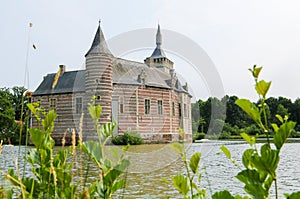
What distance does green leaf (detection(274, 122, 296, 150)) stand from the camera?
610 mm

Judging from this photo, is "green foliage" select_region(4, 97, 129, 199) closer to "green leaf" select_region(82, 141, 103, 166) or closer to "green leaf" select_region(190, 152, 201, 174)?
"green leaf" select_region(82, 141, 103, 166)

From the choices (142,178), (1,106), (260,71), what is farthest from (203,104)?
(1,106)

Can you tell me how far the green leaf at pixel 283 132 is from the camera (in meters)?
0.61

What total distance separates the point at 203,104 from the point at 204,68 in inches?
16.8

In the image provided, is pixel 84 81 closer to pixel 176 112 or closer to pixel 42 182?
pixel 176 112

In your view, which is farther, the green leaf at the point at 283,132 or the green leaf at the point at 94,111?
the green leaf at the point at 94,111

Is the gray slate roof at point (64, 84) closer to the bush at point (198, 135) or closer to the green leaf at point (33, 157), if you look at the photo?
the bush at point (198, 135)

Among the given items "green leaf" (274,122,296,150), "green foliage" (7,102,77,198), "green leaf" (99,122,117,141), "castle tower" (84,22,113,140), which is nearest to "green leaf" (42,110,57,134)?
"green foliage" (7,102,77,198)

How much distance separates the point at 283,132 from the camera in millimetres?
622

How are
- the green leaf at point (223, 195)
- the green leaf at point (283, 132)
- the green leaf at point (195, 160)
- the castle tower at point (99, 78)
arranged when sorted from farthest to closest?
the castle tower at point (99, 78) → the green leaf at point (195, 160) → the green leaf at point (223, 195) → the green leaf at point (283, 132)

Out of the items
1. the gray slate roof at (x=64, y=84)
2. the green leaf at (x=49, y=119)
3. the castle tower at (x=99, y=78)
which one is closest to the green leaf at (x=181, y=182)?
the green leaf at (x=49, y=119)

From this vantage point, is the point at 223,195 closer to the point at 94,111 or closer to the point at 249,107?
the point at 249,107

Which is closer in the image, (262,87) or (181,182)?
(262,87)

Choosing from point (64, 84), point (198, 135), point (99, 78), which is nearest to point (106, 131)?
point (198, 135)
